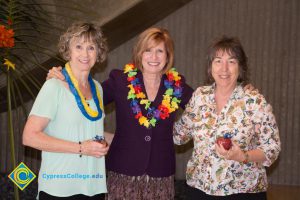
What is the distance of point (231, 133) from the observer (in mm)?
2379

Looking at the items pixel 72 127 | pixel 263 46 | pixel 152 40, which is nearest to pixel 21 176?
pixel 72 127

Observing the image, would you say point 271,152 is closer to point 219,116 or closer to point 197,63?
point 219,116

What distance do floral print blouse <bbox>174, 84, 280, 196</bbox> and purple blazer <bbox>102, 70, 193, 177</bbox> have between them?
0.24m

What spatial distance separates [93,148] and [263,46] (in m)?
3.89

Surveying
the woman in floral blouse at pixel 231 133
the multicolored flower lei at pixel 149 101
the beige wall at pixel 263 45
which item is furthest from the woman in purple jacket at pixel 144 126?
the beige wall at pixel 263 45

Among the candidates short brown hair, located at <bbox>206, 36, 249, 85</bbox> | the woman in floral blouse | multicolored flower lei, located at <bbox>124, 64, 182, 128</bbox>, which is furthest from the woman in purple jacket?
short brown hair, located at <bbox>206, 36, 249, 85</bbox>

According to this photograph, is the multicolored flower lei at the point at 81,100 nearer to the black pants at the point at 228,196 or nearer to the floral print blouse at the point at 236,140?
the floral print blouse at the point at 236,140

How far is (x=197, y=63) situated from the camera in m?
5.64

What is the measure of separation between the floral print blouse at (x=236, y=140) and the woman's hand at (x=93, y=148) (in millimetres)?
597

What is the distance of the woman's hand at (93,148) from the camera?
211cm

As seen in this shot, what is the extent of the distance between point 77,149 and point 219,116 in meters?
0.78

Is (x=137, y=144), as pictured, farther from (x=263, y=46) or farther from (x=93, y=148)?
(x=263, y=46)

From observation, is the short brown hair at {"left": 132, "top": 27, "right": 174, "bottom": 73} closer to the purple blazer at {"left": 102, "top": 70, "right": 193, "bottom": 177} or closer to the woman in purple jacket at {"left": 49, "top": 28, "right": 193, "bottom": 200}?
the woman in purple jacket at {"left": 49, "top": 28, "right": 193, "bottom": 200}

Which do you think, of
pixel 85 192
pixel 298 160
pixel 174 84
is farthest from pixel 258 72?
pixel 85 192
